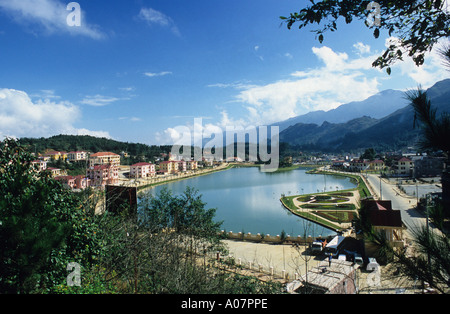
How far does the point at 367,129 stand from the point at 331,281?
99.5m

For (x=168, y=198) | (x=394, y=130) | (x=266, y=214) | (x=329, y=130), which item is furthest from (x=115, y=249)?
(x=329, y=130)

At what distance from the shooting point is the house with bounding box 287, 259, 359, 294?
12.1ft

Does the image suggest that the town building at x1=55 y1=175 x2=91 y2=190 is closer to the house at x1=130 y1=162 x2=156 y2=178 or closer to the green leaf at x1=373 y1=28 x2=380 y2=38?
the green leaf at x1=373 y1=28 x2=380 y2=38

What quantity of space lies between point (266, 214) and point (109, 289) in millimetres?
11239

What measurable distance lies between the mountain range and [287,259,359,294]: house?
316cm

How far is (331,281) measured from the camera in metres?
3.91

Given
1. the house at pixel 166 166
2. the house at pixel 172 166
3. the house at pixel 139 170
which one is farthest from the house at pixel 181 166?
the house at pixel 139 170

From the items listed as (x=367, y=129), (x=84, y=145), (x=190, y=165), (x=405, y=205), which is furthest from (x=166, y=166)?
(x=367, y=129)

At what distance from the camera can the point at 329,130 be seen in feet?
414

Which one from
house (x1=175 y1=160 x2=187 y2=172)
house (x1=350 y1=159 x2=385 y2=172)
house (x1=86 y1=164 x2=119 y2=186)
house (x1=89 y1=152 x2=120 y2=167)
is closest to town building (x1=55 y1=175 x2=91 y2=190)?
house (x1=86 y1=164 x2=119 y2=186)

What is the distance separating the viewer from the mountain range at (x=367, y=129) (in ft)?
237

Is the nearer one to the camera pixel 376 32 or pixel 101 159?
pixel 376 32

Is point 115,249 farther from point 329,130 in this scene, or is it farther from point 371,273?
point 329,130

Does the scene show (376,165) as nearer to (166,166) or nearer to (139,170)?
(166,166)
